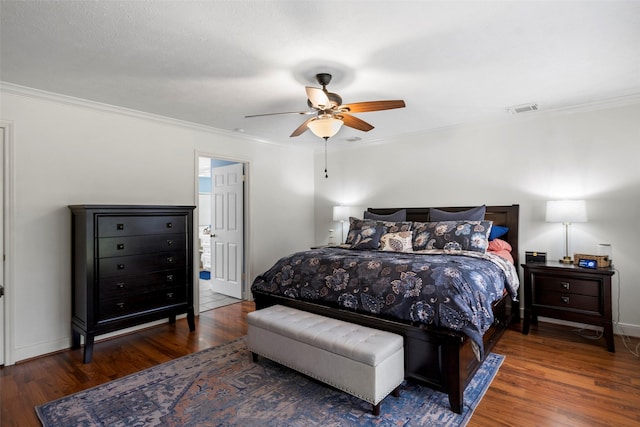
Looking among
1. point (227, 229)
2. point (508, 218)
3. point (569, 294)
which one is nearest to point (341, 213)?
point (227, 229)

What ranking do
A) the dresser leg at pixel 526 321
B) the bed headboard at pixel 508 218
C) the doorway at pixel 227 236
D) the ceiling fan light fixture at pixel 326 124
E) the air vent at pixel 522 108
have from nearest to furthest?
1. the ceiling fan light fixture at pixel 326 124
2. the dresser leg at pixel 526 321
3. the air vent at pixel 522 108
4. the bed headboard at pixel 508 218
5. the doorway at pixel 227 236

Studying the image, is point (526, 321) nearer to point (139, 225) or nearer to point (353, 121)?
point (353, 121)

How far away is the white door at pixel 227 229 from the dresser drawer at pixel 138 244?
4.68 ft

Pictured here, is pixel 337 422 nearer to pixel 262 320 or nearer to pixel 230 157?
pixel 262 320

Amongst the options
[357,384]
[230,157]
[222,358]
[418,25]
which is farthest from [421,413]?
[230,157]

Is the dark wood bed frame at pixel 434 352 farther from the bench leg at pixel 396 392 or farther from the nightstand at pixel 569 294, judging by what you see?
the nightstand at pixel 569 294

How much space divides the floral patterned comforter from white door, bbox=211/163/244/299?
6.06 ft

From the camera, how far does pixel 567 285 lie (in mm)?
3232

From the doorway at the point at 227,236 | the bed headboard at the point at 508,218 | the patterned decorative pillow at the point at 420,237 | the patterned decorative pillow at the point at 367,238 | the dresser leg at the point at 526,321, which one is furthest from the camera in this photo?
the doorway at the point at 227,236

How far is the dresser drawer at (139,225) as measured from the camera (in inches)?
120

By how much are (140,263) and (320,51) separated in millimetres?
2574

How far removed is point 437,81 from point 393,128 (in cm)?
158

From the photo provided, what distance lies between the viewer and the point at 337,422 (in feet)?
6.68

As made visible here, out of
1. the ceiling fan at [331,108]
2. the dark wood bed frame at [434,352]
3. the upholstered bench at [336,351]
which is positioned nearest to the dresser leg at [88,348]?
the upholstered bench at [336,351]
